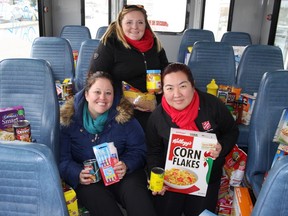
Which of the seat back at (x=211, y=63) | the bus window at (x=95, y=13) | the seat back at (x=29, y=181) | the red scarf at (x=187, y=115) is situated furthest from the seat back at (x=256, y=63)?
the bus window at (x=95, y=13)

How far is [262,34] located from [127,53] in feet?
12.8

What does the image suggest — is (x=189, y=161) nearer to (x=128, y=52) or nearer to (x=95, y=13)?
(x=128, y=52)

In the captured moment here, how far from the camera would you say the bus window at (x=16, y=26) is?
11.4ft

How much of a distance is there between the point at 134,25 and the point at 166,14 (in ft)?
12.3

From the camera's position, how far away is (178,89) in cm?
163

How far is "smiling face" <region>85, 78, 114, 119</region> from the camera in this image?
1739mm

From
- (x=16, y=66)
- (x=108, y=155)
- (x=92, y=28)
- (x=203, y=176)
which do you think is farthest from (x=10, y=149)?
(x=92, y=28)

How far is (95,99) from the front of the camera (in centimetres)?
174

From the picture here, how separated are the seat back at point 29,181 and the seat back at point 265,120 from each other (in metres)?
1.22

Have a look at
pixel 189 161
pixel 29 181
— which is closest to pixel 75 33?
pixel 189 161

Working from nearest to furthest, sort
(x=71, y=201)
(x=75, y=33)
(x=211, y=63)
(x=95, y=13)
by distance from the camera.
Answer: (x=71, y=201), (x=211, y=63), (x=75, y=33), (x=95, y=13)

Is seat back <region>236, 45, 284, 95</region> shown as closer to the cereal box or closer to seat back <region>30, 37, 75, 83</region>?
the cereal box

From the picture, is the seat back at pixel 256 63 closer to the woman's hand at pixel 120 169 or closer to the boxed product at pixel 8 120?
the woman's hand at pixel 120 169

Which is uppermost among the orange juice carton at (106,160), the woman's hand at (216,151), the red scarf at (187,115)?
the red scarf at (187,115)
